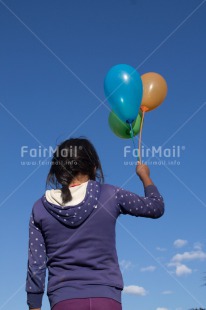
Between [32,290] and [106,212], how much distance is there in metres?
0.53

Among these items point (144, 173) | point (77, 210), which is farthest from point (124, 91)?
point (77, 210)

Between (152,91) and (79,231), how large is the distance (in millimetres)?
2660

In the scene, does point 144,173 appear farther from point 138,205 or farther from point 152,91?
point 152,91

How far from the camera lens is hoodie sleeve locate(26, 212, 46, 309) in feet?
7.82

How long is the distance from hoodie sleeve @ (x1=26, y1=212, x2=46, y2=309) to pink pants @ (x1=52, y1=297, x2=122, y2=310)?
0.24 m

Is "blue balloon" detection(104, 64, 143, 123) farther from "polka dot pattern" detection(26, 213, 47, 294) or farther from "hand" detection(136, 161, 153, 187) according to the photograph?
"polka dot pattern" detection(26, 213, 47, 294)

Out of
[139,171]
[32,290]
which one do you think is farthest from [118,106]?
[32,290]

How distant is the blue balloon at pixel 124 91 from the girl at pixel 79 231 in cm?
152

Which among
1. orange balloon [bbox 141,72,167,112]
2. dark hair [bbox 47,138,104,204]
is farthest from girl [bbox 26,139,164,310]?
orange balloon [bbox 141,72,167,112]

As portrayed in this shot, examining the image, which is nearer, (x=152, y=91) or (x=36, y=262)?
(x=36, y=262)

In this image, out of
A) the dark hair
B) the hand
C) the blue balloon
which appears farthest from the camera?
the blue balloon

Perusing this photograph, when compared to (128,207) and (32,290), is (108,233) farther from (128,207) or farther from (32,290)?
(32,290)

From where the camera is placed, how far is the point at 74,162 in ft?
8.04

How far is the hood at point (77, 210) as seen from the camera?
2.33 meters
